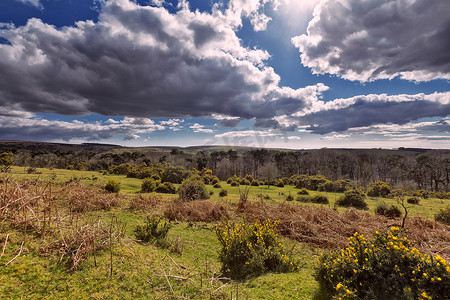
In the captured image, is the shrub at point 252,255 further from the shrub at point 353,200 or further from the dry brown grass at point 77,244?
the shrub at point 353,200

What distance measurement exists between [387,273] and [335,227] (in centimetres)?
587

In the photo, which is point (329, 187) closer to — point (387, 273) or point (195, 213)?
point (195, 213)

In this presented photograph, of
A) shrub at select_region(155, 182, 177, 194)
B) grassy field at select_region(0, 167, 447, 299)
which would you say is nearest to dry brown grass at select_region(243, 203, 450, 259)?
grassy field at select_region(0, 167, 447, 299)

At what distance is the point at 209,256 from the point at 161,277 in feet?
7.69

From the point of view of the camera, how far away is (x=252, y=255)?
4785 millimetres

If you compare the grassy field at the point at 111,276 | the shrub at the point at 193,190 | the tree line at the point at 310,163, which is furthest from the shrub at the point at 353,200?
the tree line at the point at 310,163

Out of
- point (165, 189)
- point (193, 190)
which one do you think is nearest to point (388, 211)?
point (193, 190)

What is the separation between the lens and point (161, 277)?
3.55 m

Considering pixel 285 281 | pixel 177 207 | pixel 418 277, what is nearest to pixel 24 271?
pixel 285 281

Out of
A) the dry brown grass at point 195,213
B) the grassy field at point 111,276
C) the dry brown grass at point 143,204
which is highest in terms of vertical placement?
the grassy field at point 111,276

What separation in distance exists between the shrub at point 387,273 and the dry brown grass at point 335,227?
149 inches

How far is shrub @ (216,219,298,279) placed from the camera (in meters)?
4.50

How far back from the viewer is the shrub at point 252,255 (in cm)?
450

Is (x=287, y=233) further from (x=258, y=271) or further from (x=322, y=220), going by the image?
(x=258, y=271)
